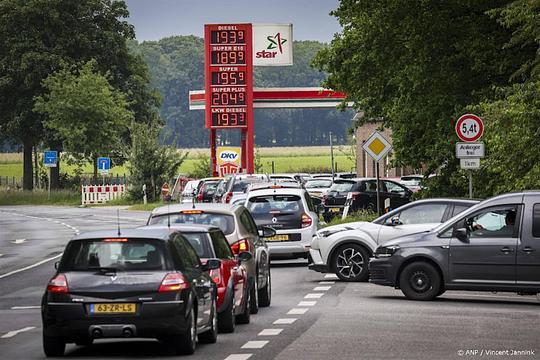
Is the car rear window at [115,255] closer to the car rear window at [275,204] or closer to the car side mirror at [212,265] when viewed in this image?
the car side mirror at [212,265]

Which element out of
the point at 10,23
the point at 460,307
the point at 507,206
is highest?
the point at 10,23

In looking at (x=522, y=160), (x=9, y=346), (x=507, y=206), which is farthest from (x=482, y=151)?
(x=9, y=346)

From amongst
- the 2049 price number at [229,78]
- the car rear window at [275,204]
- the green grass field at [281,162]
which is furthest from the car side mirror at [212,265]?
the green grass field at [281,162]

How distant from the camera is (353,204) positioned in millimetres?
49125

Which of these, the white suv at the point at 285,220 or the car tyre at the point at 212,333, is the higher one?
the white suv at the point at 285,220

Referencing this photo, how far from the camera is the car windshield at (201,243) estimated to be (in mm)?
17688

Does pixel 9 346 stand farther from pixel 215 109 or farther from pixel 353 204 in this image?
pixel 215 109

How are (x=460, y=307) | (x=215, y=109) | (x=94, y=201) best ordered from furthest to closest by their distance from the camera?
(x=94, y=201)
(x=215, y=109)
(x=460, y=307)

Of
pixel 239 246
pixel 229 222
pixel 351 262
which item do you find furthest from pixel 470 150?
pixel 239 246

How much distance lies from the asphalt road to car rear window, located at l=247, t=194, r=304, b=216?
6.00 ft

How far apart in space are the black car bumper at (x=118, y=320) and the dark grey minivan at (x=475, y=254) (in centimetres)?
821

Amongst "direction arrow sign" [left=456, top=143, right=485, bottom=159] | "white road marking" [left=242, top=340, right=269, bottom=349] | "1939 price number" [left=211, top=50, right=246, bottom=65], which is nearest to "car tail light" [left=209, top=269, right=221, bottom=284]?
"white road marking" [left=242, top=340, right=269, bottom=349]

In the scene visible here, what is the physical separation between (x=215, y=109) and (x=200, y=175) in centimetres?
2292

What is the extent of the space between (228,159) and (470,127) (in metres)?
47.0
